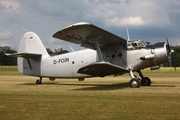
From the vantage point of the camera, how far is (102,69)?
13.5 metres

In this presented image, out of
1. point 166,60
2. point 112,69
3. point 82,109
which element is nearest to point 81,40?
point 112,69

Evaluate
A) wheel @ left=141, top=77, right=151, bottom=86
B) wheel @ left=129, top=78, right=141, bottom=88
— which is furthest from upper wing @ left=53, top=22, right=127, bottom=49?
wheel @ left=141, top=77, right=151, bottom=86

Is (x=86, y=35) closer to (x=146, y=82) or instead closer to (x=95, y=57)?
(x=95, y=57)

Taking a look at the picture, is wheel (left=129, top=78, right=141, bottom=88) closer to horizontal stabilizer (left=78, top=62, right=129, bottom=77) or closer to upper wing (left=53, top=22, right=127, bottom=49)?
horizontal stabilizer (left=78, top=62, right=129, bottom=77)

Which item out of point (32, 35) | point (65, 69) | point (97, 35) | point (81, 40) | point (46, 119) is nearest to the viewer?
point (46, 119)

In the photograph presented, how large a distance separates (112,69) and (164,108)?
6936 mm

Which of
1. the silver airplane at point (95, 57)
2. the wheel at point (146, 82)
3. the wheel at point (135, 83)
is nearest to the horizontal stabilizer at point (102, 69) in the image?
the silver airplane at point (95, 57)

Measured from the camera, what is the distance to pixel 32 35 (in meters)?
18.4

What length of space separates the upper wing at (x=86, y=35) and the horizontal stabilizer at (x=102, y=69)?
1596 millimetres

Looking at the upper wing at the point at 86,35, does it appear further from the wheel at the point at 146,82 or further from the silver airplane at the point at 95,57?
the wheel at the point at 146,82

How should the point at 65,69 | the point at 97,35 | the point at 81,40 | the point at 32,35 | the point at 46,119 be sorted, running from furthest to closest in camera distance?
the point at 32,35, the point at 65,69, the point at 81,40, the point at 97,35, the point at 46,119

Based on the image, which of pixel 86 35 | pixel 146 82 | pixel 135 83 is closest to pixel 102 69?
pixel 135 83

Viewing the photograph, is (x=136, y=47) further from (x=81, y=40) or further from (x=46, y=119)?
(x=46, y=119)

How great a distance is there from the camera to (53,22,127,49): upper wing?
38.2ft
